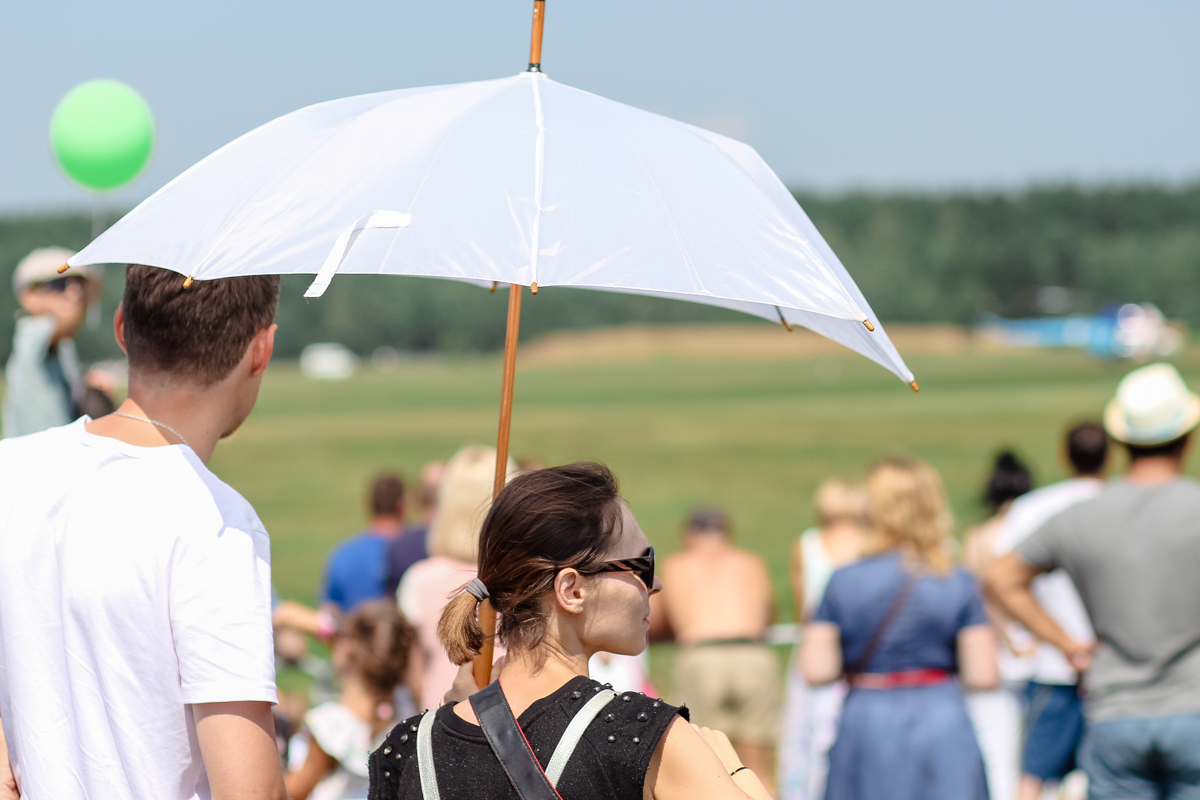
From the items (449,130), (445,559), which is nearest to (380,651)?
(445,559)

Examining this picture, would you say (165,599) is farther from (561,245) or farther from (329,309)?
(329,309)

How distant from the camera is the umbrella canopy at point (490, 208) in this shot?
1901 mm

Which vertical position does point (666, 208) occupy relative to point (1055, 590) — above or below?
above

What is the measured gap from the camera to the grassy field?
2297cm

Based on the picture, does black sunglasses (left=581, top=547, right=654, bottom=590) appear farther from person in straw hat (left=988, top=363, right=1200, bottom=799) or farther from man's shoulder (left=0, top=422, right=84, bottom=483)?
person in straw hat (left=988, top=363, right=1200, bottom=799)

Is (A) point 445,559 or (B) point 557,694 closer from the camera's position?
(B) point 557,694

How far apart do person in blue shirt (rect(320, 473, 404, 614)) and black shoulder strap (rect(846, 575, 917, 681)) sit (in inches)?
98.6

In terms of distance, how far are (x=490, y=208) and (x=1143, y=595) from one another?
2.64 meters

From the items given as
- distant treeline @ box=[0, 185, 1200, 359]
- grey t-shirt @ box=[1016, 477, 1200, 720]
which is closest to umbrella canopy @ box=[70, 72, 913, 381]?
grey t-shirt @ box=[1016, 477, 1200, 720]

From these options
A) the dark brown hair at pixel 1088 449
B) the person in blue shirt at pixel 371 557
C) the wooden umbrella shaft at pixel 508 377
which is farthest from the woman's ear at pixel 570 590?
the person in blue shirt at pixel 371 557

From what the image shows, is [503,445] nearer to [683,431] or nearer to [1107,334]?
[683,431]

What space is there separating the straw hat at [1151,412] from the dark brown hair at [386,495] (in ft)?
11.6

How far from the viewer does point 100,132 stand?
4996mm

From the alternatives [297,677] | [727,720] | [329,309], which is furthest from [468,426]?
[329,309]
